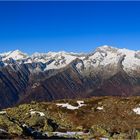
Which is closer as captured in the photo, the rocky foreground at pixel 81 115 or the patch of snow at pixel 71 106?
the rocky foreground at pixel 81 115

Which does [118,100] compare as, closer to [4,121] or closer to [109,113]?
[109,113]

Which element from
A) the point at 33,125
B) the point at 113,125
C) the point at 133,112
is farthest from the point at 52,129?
the point at 133,112

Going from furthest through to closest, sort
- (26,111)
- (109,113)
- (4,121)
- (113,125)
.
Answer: (109,113)
(26,111)
(113,125)
(4,121)

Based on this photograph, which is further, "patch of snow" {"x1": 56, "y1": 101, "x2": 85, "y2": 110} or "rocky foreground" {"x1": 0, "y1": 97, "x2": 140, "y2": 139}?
"patch of snow" {"x1": 56, "y1": 101, "x2": 85, "y2": 110}

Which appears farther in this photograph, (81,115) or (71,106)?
(71,106)

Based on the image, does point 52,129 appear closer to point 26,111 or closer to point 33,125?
point 33,125

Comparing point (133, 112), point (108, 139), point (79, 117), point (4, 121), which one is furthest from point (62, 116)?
point (108, 139)

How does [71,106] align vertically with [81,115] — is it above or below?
above

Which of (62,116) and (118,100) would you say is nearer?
(62,116)

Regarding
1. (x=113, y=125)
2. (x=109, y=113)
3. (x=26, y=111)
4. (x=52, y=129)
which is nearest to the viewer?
(x=52, y=129)
